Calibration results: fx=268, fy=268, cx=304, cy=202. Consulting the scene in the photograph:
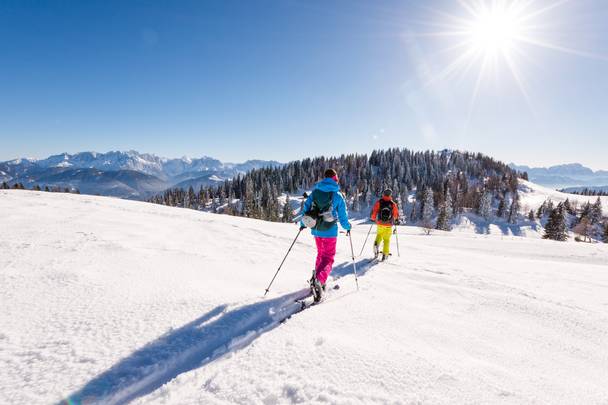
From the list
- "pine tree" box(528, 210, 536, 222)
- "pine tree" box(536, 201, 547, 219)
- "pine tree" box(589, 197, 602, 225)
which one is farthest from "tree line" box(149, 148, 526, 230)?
"pine tree" box(589, 197, 602, 225)

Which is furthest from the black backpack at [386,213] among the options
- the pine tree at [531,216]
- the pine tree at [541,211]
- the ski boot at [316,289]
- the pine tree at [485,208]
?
the pine tree at [541,211]

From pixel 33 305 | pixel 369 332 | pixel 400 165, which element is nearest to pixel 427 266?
pixel 369 332

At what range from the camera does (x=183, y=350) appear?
3830 mm

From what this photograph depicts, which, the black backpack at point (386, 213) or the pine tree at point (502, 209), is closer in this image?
the black backpack at point (386, 213)

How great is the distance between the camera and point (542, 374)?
3439 millimetres

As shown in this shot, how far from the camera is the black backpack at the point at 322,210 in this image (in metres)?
6.26

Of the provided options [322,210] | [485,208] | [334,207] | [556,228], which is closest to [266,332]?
[322,210]

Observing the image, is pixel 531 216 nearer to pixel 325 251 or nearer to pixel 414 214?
pixel 414 214

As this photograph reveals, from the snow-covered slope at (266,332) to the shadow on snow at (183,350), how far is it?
0.06 ft

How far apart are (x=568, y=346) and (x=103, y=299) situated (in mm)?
7873

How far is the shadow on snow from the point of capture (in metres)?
3.08

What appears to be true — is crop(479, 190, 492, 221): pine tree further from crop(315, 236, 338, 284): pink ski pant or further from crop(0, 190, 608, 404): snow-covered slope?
crop(315, 236, 338, 284): pink ski pant

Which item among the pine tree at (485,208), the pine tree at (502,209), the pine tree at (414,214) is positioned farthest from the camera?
the pine tree at (502,209)

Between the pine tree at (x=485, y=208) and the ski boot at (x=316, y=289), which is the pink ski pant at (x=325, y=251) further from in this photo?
the pine tree at (x=485, y=208)
